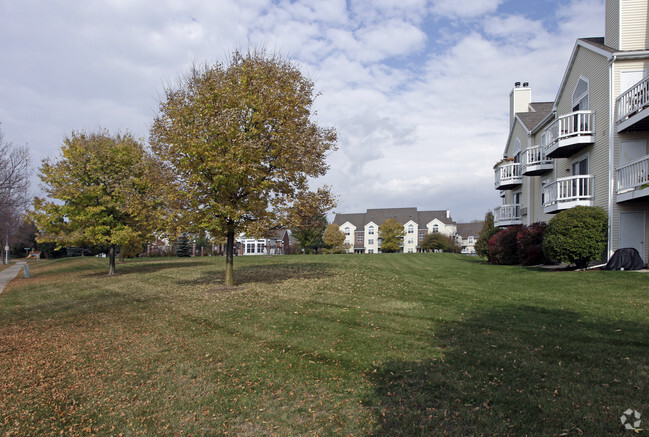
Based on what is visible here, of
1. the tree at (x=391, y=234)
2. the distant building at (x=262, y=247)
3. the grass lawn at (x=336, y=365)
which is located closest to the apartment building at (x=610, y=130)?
the grass lawn at (x=336, y=365)

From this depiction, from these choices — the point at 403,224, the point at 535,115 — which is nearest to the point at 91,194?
the point at 535,115

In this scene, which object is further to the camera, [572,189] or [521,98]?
[521,98]

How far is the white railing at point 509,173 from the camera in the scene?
27109 mm

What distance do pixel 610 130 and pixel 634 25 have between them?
15.2 ft

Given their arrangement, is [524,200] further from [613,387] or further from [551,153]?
[613,387]

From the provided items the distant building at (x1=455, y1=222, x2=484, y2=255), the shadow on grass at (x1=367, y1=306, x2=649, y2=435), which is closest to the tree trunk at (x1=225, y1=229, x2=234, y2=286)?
the shadow on grass at (x1=367, y1=306, x2=649, y2=435)

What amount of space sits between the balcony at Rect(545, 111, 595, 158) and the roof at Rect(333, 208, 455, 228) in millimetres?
64321

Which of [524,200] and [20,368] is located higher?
[524,200]

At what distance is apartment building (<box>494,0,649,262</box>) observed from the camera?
50.4ft

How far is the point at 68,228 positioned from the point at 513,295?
1975cm

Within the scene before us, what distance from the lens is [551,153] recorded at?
19.9m

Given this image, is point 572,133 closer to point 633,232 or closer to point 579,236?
point 633,232

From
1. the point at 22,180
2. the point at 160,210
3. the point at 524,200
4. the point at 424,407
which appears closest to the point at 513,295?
the point at 424,407

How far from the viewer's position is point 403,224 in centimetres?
8344
